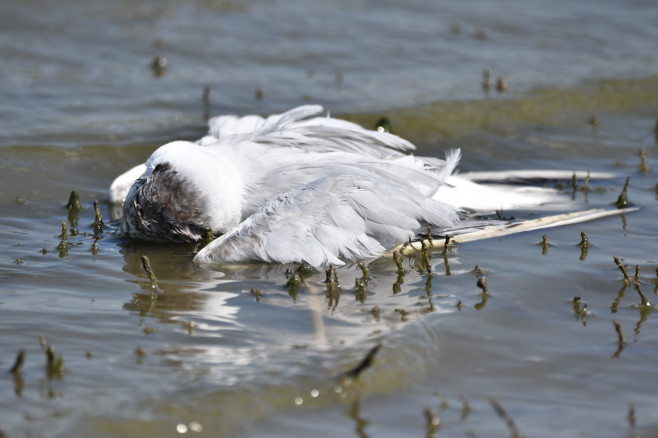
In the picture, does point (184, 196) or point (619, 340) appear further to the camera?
point (184, 196)

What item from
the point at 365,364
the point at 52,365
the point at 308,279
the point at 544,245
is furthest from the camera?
the point at 544,245

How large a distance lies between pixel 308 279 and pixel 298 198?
0.50 metres

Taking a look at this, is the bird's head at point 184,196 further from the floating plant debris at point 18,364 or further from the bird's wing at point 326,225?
the floating plant debris at point 18,364

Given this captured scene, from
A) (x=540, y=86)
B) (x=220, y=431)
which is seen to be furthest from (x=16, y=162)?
(x=540, y=86)

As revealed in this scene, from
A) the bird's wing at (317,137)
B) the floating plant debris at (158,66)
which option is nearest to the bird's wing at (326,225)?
the bird's wing at (317,137)

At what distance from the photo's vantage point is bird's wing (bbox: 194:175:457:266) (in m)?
5.20

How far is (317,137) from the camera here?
606 cm

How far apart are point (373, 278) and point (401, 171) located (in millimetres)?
818

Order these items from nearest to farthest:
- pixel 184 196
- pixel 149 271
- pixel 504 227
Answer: pixel 149 271, pixel 184 196, pixel 504 227

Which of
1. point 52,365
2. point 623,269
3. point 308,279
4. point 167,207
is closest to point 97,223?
point 167,207

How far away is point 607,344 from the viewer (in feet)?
14.7

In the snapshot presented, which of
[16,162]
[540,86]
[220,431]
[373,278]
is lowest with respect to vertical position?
[220,431]

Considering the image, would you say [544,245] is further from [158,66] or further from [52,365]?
[158,66]

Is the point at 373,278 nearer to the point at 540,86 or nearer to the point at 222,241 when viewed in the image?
the point at 222,241
